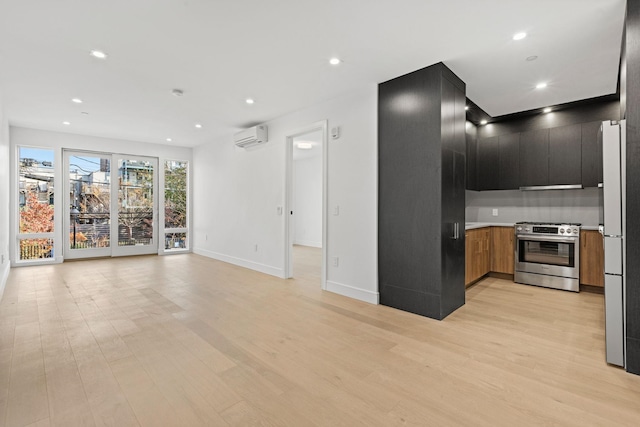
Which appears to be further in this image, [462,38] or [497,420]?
[462,38]

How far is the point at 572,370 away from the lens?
7.07ft

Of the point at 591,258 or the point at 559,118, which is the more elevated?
the point at 559,118

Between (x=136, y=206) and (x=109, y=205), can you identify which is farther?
(x=136, y=206)

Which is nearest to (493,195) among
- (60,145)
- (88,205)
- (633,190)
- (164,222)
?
(633,190)

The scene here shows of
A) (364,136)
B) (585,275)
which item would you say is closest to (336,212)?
(364,136)

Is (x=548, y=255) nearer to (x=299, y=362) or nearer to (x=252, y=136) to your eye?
(x=299, y=362)

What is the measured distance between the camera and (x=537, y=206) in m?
4.91

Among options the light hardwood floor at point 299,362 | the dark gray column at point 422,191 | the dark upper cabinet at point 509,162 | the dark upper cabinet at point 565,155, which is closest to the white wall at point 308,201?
the dark upper cabinet at point 509,162

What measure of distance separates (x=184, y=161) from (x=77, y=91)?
369cm

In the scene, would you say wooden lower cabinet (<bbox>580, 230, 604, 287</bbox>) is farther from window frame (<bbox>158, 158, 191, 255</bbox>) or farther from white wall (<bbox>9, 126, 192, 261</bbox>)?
white wall (<bbox>9, 126, 192, 261</bbox>)

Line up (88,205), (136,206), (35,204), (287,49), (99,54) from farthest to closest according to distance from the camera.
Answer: (136,206) < (88,205) < (35,204) < (99,54) < (287,49)

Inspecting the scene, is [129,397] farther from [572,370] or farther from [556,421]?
[572,370]

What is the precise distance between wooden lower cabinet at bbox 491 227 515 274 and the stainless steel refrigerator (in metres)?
2.59

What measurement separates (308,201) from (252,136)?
440 centimetres
